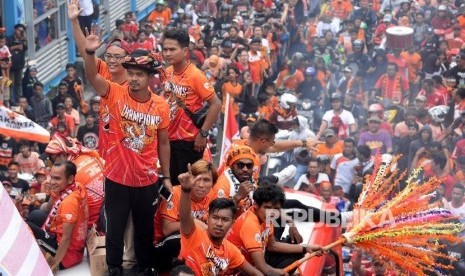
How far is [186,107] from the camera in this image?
10.1m

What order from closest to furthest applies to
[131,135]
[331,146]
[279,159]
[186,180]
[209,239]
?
[186,180] → [209,239] → [131,135] → [279,159] → [331,146]

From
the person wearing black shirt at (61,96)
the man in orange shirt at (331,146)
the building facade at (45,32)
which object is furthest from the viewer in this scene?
the building facade at (45,32)

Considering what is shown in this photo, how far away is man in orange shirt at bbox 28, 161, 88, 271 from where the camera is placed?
9.28m

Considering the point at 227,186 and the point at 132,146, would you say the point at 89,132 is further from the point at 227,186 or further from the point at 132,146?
the point at 132,146

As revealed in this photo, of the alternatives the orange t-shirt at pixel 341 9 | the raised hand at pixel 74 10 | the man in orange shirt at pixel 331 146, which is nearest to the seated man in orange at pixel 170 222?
the raised hand at pixel 74 10

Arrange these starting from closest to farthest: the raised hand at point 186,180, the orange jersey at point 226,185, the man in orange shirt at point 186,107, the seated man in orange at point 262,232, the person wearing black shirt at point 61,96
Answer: the raised hand at point 186,180
the seated man in orange at point 262,232
the orange jersey at point 226,185
the man in orange shirt at point 186,107
the person wearing black shirt at point 61,96

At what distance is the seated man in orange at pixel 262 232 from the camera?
9047mm

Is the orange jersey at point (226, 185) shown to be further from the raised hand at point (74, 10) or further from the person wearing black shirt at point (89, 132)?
the person wearing black shirt at point (89, 132)

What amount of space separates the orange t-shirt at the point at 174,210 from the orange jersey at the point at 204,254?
Answer: 560 mm

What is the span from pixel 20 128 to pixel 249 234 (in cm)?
357

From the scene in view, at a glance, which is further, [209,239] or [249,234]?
[249,234]

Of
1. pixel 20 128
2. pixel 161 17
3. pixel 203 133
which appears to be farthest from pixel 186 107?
pixel 161 17

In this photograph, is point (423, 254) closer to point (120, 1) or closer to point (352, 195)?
point (352, 195)

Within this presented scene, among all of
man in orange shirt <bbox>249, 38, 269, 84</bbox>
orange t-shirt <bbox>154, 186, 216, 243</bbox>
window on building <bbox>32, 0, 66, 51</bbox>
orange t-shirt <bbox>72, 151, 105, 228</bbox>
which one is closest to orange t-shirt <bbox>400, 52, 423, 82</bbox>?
man in orange shirt <bbox>249, 38, 269, 84</bbox>
